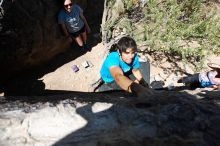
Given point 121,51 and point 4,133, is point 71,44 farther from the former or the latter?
point 4,133

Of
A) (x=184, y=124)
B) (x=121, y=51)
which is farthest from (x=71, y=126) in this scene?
(x=121, y=51)

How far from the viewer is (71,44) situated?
696 cm

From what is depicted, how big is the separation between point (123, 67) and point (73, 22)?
7.66 feet

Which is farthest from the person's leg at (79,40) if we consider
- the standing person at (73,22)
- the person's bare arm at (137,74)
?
the person's bare arm at (137,74)

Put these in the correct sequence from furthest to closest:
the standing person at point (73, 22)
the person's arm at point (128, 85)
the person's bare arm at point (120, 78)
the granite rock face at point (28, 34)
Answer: the standing person at point (73, 22) → the granite rock face at point (28, 34) → the person's bare arm at point (120, 78) → the person's arm at point (128, 85)

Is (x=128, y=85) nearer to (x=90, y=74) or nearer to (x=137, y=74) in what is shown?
(x=137, y=74)

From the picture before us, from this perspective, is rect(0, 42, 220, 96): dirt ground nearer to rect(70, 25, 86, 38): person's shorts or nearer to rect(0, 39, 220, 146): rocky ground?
rect(70, 25, 86, 38): person's shorts

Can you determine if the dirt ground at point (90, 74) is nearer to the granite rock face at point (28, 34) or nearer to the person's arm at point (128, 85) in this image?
the granite rock face at point (28, 34)

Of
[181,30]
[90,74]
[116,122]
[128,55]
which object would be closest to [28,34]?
[90,74]

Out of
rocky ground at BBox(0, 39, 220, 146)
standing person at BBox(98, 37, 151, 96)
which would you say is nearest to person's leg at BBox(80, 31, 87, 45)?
standing person at BBox(98, 37, 151, 96)

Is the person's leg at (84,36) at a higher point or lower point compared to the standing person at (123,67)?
higher

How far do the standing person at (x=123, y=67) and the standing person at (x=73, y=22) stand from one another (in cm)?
199

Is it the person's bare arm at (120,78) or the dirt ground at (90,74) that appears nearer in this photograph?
the person's bare arm at (120,78)

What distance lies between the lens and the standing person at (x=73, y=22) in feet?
19.7
